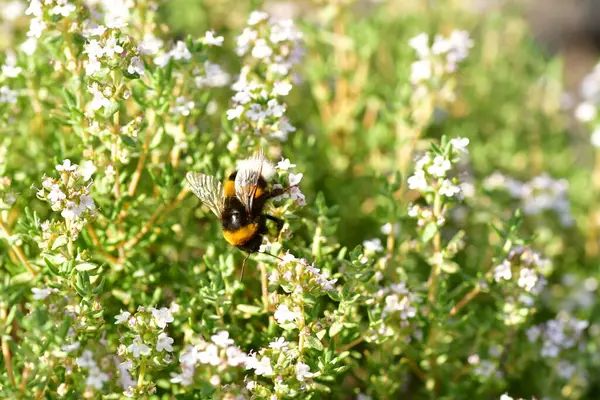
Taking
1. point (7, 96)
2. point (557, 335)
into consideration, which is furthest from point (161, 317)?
point (557, 335)

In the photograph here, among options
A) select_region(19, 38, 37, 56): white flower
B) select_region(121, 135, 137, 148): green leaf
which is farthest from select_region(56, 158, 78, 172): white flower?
select_region(19, 38, 37, 56): white flower

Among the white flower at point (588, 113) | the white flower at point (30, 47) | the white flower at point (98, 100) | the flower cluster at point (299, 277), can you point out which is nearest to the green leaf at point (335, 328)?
A: the flower cluster at point (299, 277)

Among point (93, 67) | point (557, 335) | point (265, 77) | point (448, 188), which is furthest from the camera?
point (265, 77)

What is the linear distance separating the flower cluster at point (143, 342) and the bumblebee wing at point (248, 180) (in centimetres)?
55

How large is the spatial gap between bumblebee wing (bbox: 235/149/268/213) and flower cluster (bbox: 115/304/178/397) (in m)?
0.55

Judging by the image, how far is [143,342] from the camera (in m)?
2.54

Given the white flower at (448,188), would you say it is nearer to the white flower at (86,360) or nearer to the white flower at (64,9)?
the white flower at (86,360)

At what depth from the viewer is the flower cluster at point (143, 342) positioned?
8.27ft

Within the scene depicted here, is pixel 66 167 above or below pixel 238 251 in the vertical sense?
below

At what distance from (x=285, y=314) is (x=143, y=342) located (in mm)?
545

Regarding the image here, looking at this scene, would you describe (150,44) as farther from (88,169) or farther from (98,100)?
(88,169)

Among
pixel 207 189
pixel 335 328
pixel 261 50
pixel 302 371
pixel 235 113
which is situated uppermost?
pixel 261 50

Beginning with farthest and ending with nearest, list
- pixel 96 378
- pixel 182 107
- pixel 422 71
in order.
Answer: pixel 422 71, pixel 182 107, pixel 96 378

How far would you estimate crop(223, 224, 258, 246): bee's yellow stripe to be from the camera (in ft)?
9.27
